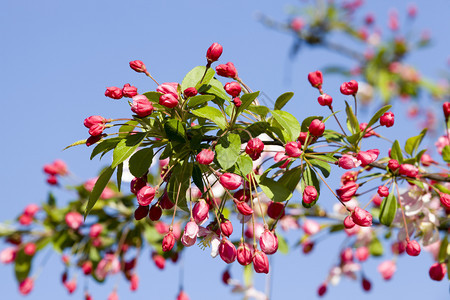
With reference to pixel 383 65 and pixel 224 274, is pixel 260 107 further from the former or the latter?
pixel 383 65

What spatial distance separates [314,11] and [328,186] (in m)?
4.66

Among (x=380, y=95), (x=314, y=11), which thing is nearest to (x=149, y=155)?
(x=380, y=95)

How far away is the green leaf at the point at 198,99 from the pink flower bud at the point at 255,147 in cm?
14

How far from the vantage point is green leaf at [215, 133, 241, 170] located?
1171mm

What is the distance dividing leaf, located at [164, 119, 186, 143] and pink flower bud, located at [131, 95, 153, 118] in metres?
0.06

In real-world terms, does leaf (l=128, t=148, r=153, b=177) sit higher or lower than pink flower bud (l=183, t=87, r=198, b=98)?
lower

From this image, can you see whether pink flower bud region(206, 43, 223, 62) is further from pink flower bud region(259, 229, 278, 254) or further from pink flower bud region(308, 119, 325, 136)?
pink flower bud region(259, 229, 278, 254)

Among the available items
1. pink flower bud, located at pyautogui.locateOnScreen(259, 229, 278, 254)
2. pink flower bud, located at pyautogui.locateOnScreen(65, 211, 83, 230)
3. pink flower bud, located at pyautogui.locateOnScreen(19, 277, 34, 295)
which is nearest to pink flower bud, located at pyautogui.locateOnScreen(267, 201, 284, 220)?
pink flower bud, located at pyautogui.locateOnScreen(259, 229, 278, 254)

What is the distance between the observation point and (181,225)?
2.39 m

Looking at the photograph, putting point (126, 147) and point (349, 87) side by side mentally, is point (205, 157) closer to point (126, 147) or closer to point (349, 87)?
Result: point (126, 147)

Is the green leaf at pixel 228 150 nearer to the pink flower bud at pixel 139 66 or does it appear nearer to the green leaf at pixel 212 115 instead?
the green leaf at pixel 212 115

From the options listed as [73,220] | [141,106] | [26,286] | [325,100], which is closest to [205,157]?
[141,106]

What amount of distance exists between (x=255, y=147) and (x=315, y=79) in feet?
1.51

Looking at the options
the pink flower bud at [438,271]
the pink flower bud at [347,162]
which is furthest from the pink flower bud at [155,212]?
the pink flower bud at [438,271]
